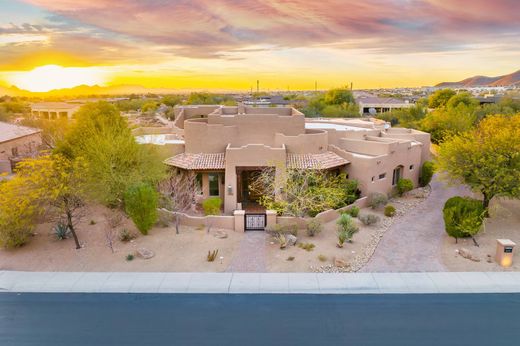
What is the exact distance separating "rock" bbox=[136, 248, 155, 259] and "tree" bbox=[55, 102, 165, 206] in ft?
16.4

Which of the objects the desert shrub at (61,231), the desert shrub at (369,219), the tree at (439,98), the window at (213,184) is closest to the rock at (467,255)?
the desert shrub at (369,219)

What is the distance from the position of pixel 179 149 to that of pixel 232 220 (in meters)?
9.53

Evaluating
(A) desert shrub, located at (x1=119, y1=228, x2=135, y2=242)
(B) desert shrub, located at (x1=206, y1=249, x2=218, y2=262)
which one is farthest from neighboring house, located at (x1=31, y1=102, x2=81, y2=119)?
(B) desert shrub, located at (x1=206, y1=249, x2=218, y2=262)

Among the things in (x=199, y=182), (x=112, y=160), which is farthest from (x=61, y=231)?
(x=199, y=182)

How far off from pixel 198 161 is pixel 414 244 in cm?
1523

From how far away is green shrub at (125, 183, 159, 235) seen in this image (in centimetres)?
2059

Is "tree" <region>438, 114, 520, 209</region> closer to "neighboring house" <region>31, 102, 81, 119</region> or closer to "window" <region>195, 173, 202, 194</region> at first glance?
"window" <region>195, 173, 202, 194</region>

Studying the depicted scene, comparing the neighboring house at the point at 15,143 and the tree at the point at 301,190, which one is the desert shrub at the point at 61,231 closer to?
the tree at the point at 301,190

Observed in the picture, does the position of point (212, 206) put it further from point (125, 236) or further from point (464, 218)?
point (464, 218)

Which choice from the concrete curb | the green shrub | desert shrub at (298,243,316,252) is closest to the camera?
the concrete curb
